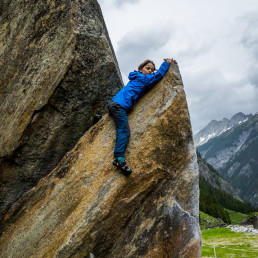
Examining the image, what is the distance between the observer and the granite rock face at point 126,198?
9398mm

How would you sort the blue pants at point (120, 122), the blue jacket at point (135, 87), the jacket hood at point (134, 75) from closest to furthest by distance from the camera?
the blue pants at point (120, 122)
the blue jacket at point (135, 87)
the jacket hood at point (134, 75)

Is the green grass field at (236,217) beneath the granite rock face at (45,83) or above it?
beneath

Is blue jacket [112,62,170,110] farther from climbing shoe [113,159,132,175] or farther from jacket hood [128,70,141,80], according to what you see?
climbing shoe [113,159,132,175]

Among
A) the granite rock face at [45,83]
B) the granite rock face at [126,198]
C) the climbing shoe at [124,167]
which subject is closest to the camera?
the granite rock face at [126,198]

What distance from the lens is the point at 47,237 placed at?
9680 millimetres

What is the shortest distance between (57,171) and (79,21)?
7241 mm

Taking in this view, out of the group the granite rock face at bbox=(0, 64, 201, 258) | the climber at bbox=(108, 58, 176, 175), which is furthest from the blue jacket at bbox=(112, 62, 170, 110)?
the granite rock face at bbox=(0, 64, 201, 258)

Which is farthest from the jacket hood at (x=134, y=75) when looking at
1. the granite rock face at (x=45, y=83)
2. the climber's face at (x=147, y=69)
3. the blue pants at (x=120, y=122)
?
the granite rock face at (x=45, y=83)

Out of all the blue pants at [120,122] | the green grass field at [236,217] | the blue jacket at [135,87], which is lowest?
the green grass field at [236,217]

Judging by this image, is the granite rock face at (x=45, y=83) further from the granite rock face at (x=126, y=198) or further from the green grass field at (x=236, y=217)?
the green grass field at (x=236, y=217)

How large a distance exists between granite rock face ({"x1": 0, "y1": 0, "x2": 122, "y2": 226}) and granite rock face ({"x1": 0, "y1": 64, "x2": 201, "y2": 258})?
1140 millimetres

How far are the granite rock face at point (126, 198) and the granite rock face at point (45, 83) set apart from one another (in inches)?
44.9

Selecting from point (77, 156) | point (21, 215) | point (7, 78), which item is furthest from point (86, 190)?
point (7, 78)

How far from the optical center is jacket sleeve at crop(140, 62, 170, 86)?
10664mm
